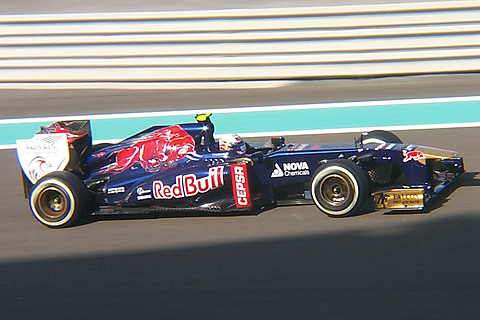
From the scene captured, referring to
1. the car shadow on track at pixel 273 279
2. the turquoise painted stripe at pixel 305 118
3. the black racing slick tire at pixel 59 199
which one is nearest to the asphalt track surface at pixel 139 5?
the turquoise painted stripe at pixel 305 118

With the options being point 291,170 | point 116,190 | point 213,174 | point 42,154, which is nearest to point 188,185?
point 213,174

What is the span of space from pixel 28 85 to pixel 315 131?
16.1 ft

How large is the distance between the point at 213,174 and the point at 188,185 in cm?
25

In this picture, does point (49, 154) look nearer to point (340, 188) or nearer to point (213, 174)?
point (213, 174)

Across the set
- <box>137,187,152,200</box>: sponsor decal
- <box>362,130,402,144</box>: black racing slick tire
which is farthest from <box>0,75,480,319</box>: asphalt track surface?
<box>362,130,402,144</box>: black racing slick tire

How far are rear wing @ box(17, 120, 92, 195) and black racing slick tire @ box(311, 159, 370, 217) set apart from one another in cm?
237

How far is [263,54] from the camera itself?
1154 centimetres

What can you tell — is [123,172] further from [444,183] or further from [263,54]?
[263,54]

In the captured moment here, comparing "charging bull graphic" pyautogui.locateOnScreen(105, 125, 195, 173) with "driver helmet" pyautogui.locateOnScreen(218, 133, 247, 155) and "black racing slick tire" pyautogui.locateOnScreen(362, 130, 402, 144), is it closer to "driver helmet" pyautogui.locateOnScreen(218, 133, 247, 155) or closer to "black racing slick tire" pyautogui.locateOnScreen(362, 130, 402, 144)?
"driver helmet" pyautogui.locateOnScreen(218, 133, 247, 155)

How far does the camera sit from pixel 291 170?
23.1ft

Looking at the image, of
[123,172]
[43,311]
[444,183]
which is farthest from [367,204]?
[43,311]

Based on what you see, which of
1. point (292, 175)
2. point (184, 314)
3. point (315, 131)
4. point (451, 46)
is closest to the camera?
point (184, 314)

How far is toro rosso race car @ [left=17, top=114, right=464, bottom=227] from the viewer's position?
22.1ft

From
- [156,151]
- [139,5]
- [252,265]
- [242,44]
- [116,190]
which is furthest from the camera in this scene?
[139,5]
